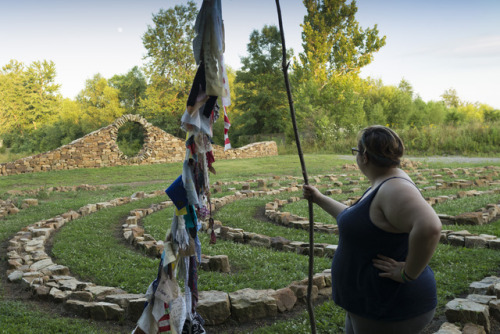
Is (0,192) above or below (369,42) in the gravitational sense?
below

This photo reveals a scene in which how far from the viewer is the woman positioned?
208 centimetres

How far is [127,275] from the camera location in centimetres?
515

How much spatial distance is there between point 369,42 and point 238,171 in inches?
940

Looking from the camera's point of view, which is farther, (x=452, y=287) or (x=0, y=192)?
(x=0, y=192)

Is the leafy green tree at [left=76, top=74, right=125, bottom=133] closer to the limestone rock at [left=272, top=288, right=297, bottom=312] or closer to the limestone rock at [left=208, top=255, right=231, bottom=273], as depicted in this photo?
the limestone rock at [left=208, top=255, right=231, bottom=273]

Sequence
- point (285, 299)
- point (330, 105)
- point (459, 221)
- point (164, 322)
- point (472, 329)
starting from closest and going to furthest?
point (164, 322) → point (472, 329) → point (285, 299) → point (459, 221) → point (330, 105)

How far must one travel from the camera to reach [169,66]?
125 feet

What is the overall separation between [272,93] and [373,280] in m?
34.1

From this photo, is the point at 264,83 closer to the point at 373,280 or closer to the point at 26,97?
the point at 26,97

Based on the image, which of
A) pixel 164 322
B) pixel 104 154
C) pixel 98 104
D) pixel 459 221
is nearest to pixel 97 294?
pixel 164 322

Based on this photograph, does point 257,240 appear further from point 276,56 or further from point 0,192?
point 276,56

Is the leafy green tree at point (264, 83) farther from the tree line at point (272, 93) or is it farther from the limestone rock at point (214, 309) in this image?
the limestone rock at point (214, 309)

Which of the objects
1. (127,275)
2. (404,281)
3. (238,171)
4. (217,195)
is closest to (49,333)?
(127,275)

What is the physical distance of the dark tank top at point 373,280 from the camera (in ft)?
7.27
